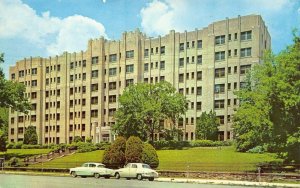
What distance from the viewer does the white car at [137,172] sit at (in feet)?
103

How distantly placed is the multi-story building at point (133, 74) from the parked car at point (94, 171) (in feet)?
88.5

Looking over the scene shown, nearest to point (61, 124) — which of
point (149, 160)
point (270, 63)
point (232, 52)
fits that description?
point (232, 52)

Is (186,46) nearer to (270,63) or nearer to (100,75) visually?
(100,75)

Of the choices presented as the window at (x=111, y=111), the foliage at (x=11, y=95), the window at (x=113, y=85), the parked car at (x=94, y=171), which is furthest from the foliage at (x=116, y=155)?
the window at (x=113, y=85)

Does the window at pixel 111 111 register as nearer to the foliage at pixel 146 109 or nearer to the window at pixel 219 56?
the foliage at pixel 146 109

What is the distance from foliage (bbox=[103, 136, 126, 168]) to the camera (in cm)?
3653

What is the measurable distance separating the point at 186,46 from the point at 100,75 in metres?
16.0

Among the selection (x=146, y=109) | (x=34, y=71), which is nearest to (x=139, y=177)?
(x=146, y=109)

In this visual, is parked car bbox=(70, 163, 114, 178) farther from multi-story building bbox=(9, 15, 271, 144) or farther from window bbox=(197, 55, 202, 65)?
window bbox=(197, 55, 202, 65)

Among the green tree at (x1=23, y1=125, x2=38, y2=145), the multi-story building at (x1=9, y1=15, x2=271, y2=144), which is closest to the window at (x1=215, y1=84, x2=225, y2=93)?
the multi-story building at (x1=9, y1=15, x2=271, y2=144)

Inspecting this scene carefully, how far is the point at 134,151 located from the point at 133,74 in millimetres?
41514

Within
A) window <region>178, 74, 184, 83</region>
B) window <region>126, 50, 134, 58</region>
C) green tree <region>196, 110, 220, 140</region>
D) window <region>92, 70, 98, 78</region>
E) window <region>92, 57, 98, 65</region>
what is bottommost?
green tree <region>196, 110, 220, 140</region>

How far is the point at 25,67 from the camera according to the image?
85312mm

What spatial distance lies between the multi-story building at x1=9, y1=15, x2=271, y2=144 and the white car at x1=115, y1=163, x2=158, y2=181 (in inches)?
1156
